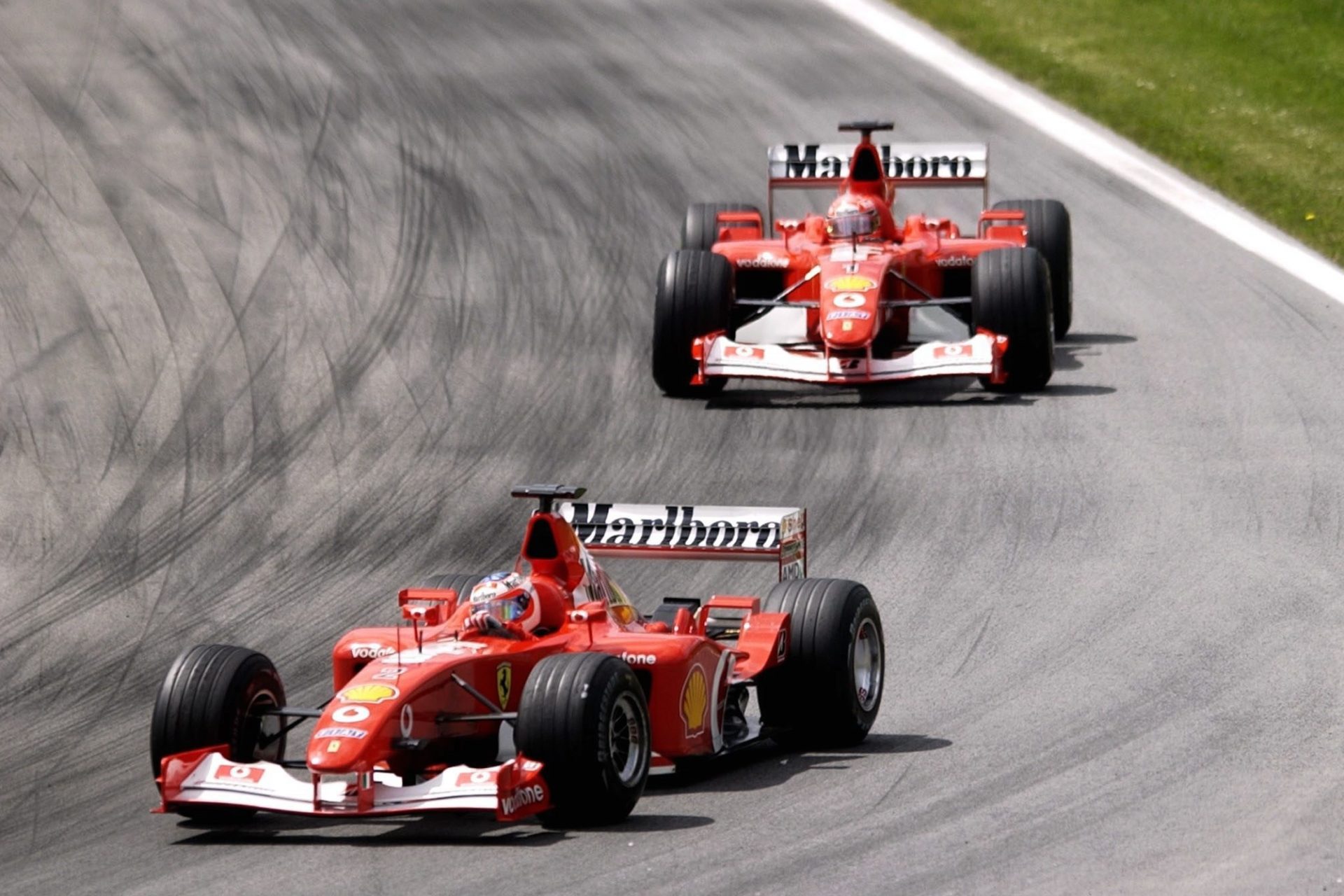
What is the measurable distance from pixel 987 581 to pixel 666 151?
492 inches

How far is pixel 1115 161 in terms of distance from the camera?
26031 millimetres

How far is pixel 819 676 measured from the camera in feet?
35.7

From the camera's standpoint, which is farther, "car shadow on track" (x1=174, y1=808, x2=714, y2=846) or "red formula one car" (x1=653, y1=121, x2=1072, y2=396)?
"red formula one car" (x1=653, y1=121, x2=1072, y2=396)

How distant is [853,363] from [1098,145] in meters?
9.67

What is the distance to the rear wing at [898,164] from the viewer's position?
66.5 feet

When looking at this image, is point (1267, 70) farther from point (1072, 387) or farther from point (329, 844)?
point (329, 844)

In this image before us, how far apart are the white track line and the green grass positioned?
0.73 feet

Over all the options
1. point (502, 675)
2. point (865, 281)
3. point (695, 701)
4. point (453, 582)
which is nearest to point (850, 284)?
point (865, 281)

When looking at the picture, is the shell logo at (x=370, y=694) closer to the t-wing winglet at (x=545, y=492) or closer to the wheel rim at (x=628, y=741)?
the wheel rim at (x=628, y=741)

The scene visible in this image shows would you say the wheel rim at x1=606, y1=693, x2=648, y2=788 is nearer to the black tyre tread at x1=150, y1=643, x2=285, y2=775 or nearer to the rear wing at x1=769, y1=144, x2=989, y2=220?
the black tyre tread at x1=150, y1=643, x2=285, y2=775

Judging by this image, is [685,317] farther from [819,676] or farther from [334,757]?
[334,757]

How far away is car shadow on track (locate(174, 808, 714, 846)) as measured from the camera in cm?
945

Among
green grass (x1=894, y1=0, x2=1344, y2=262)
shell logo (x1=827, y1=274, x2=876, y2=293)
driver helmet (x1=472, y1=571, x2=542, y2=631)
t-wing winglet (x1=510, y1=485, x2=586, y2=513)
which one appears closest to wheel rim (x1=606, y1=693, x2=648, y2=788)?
driver helmet (x1=472, y1=571, x2=542, y2=631)

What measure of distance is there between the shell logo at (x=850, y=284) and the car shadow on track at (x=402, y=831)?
9.20m
